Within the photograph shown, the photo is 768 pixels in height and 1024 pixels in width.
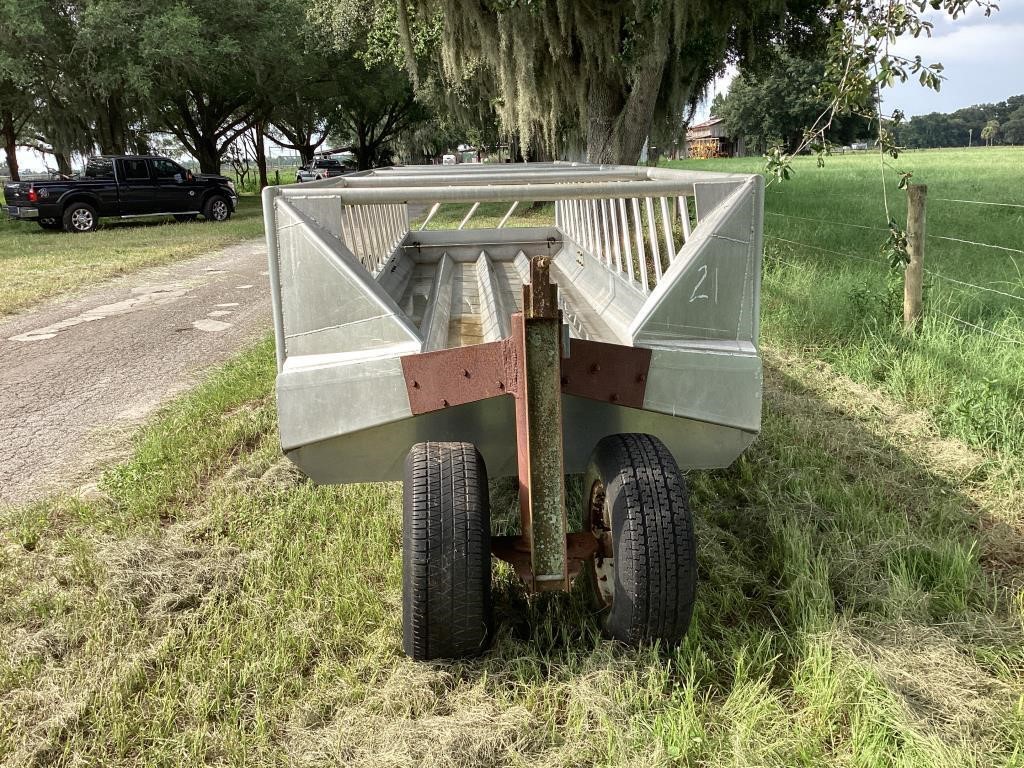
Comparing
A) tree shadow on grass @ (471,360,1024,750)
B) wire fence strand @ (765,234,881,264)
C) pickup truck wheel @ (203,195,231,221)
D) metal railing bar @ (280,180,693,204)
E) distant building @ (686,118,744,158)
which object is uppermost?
distant building @ (686,118,744,158)

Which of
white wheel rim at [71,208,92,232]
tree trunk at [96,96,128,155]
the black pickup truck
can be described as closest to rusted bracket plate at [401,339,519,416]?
the black pickup truck

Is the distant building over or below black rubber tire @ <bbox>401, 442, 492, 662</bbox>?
over

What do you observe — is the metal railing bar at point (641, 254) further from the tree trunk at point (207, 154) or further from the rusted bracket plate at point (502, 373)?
the tree trunk at point (207, 154)

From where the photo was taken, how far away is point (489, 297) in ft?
15.8

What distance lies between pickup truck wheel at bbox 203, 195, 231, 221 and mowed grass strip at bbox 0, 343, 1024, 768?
17839 mm

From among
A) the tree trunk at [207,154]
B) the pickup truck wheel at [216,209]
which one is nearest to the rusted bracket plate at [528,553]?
the pickup truck wheel at [216,209]

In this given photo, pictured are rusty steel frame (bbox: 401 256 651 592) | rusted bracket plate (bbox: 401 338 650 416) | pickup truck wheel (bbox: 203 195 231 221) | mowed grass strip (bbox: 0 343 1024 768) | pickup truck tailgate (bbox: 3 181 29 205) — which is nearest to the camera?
mowed grass strip (bbox: 0 343 1024 768)

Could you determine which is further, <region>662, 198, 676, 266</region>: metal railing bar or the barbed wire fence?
the barbed wire fence

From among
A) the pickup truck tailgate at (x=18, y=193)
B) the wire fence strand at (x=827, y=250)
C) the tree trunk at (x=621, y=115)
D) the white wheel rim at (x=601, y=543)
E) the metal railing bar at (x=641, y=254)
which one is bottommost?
the white wheel rim at (x=601, y=543)

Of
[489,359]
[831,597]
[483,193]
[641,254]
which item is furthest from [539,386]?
[641,254]

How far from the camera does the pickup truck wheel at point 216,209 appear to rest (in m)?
20.1

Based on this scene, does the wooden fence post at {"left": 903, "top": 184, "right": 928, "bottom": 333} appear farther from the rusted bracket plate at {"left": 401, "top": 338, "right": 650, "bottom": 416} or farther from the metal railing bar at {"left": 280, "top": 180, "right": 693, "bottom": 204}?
the rusted bracket plate at {"left": 401, "top": 338, "right": 650, "bottom": 416}

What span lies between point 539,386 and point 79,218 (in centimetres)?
1839

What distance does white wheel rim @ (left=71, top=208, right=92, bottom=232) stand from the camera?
17.4 m
